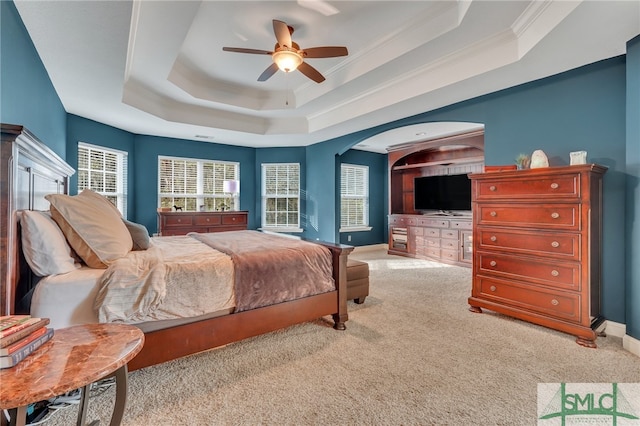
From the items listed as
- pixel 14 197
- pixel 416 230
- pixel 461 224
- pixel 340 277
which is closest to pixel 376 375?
pixel 340 277

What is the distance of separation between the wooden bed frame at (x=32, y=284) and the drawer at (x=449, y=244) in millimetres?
3459

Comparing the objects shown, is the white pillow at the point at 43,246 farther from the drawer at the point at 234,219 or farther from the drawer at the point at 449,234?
the drawer at the point at 449,234

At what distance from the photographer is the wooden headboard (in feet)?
4.42

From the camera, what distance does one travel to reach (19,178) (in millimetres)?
1582

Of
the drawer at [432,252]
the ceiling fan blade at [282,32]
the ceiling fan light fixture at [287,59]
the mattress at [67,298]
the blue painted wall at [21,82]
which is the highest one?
the ceiling fan blade at [282,32]

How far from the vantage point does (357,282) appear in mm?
3203

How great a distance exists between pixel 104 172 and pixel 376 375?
5168mm

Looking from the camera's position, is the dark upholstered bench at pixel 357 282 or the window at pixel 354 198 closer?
the dark upholstered bench at pixel 357 282

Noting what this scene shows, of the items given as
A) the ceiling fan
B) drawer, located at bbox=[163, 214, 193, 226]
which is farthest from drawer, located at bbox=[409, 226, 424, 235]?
drawer, located at bbox=[163, 214, 193, 226]

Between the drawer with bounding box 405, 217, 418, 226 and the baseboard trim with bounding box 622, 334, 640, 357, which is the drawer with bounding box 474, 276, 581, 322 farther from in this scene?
the drawer with bounding box 405, 217, 418, 226

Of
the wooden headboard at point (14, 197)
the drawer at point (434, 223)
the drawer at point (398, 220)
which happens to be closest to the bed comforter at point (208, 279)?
the wooden headboard at point (14, 197)

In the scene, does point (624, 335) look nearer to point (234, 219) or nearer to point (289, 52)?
point (289, 52)

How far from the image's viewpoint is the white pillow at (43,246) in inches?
60.7

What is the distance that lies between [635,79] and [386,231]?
5.38 metres
